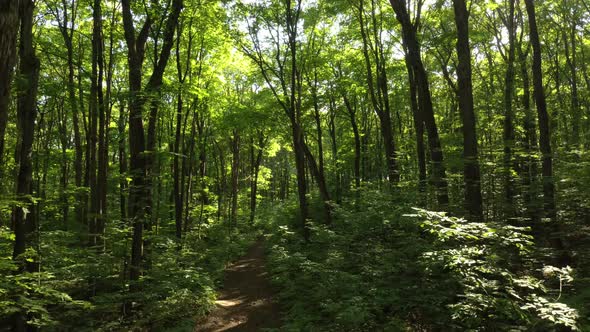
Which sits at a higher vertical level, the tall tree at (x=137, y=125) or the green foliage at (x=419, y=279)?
the tall tree at (x=137, y=125)

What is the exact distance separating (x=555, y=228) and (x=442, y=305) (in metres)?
7.32

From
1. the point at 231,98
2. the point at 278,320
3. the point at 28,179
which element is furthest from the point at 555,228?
the point at 231,98

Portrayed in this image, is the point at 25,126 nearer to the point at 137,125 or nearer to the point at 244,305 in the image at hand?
the point at 137,125

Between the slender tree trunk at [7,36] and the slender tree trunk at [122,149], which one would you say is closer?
the slender tree trunk at [7,36]

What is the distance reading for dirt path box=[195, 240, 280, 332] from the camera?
376 inches

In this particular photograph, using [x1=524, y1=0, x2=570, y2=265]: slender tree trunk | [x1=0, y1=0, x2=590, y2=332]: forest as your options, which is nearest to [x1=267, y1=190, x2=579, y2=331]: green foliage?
[x1=0, y1=0, x2=590, y2=332]: forest

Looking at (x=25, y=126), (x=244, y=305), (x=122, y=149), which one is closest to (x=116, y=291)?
(x=244, y=305)

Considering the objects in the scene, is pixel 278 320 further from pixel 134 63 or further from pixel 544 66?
pixel 544 66

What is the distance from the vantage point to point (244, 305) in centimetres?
1125

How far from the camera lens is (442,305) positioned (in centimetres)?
708

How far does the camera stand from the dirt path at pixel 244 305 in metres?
9.55

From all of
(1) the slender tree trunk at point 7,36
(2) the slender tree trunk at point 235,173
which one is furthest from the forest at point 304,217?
(2) the slender tree trunk at point 235,173

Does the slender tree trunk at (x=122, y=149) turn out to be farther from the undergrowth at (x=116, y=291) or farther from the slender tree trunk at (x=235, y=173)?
the slender tree trunk at (x=235, y=173)

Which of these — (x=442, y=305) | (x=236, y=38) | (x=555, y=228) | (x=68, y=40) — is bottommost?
(x=442, y=305)
